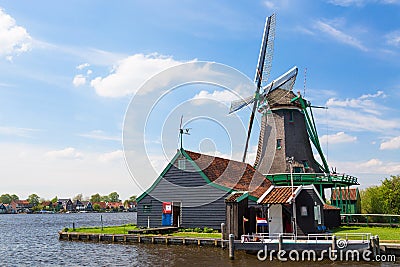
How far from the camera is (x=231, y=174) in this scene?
36219mm

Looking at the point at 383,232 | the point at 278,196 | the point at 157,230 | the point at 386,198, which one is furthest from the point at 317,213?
the point at 386,198

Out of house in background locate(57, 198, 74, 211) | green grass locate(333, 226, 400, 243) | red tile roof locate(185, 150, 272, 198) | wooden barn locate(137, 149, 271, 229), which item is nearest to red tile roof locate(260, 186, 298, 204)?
wooden barn locate(137, 149, 271, 229)

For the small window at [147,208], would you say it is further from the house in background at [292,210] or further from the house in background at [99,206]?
the house in background at [99,206]

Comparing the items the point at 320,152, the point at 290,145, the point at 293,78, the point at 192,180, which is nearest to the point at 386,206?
the point at 320,152

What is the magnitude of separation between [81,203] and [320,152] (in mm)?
169403

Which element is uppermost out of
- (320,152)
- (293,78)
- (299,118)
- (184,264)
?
(293,78)

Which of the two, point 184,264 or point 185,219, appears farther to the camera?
point 185,219

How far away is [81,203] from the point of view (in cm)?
19700

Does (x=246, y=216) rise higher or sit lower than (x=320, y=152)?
lower

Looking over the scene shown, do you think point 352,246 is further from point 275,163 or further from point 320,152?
point 320,152

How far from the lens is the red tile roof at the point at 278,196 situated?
1051 inches

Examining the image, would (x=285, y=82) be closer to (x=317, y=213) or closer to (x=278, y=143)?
(x=278, y=143)

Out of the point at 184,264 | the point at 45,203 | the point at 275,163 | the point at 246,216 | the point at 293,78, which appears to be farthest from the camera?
the point at 45,203

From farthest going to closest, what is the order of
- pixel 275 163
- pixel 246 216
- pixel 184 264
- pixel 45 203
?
pixel 45 203 → pixel 275 163 → pixel 246 216 → pixel 184 264
